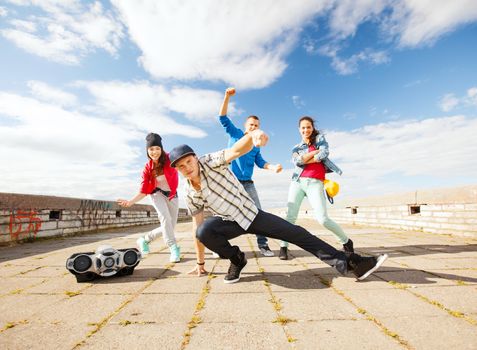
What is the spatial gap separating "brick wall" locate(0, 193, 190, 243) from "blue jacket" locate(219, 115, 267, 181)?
573cm

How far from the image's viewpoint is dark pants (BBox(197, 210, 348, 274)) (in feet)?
9.34

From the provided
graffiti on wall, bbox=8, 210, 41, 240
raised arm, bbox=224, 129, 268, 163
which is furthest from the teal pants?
graffiti on wall, bbox=8, 210, 41, 240

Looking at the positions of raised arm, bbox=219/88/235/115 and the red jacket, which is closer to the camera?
raised arm, bbox=219/88/235/115

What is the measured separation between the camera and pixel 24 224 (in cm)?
701

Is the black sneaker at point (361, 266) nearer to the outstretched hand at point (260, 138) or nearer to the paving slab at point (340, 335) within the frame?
the paving slab at point (340, 335)

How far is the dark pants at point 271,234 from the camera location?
285 cm

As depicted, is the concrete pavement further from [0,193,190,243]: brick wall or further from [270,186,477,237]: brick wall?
[0,193,190,243]: brick wall

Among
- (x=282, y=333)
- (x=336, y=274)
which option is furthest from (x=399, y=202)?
(x=282, y=333)

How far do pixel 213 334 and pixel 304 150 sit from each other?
9.80ft

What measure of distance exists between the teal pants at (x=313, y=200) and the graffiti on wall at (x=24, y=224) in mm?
6439

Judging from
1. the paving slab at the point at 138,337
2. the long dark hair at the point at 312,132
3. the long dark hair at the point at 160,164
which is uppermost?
the long dark hair at the point at 312,132

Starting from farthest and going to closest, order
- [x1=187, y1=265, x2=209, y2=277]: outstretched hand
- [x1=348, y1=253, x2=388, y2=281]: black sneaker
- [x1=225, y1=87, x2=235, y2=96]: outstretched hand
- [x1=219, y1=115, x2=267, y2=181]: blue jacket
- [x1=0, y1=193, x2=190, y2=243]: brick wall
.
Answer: [x1=0, y1=193, x2=190, y2=243]: brick wall, [x1=219, y1=115, x2=267, y2=181]: blue jacket, [x1=225, y1=87, x2=235, y2=96]: outstretched hand, [x1=187, y1=265, x2=209, y2=277]: outstretched hand, [x1=348, y1=253, x2=388, y2=281]: black sneaker

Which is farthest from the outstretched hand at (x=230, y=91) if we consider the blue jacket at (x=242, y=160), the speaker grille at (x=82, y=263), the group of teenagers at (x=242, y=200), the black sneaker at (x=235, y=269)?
the speaker grille at (x=82, y=263)

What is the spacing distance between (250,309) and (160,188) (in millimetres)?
2623
